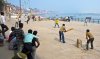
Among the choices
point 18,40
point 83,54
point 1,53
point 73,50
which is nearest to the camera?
point 18,40

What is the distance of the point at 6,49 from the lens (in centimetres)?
1591

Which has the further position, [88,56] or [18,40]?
[88,56]

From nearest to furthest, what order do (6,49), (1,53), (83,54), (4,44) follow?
(1,53) → (6,49) → (4,44) → (83,54)

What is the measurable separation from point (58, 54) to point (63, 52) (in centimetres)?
98

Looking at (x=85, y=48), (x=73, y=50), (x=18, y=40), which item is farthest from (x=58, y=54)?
(x=18, y=40)

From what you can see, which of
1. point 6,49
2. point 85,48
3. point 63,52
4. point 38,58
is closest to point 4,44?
point 6,49

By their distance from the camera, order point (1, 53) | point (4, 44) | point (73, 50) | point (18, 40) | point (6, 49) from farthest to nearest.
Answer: point (73, 50) < point (4, 44) < point (6, 49) < point (1, 53) < point (18, 40)

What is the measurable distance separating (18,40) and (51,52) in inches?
213

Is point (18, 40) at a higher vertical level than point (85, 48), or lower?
higher

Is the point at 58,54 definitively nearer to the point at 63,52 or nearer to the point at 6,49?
the point at 63,52

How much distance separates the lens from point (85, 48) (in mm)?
20828

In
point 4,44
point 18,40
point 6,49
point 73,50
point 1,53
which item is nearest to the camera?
point 18,40

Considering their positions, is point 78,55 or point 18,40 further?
point 78,55

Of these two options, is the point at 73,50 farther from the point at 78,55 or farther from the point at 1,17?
the point at 1,17
